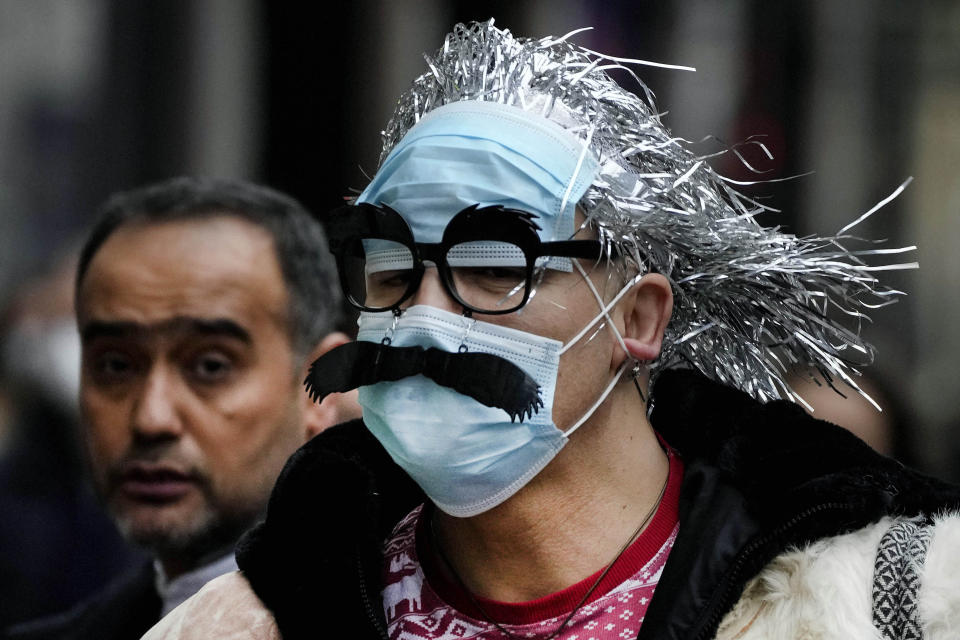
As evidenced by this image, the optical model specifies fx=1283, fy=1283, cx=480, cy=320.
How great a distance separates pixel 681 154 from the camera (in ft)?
10.0

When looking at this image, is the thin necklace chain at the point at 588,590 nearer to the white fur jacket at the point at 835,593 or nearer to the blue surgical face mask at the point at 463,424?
the blue surgical face mask at the point at 463,424

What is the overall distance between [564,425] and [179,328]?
1.82 meters

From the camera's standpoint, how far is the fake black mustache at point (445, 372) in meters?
2.68

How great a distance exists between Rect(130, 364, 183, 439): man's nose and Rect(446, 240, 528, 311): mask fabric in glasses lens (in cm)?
168

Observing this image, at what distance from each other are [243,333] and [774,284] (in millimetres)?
1923

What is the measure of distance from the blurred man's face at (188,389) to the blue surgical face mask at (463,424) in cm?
151

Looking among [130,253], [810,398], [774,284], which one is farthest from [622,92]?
[810,398]

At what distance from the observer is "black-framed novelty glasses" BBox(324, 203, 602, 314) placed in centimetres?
275

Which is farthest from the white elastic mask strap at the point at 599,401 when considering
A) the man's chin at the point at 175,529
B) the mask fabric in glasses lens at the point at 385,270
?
the man's chin at the point at 175,529

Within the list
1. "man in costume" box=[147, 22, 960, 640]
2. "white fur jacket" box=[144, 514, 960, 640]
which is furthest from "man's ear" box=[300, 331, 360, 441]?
"white fur jacket" box=[144, 514, 960, 640]

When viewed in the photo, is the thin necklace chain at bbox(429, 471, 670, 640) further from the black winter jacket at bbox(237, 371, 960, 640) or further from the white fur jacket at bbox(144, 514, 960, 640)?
the white fur jacket at bbox(144, 514, 960, 640)

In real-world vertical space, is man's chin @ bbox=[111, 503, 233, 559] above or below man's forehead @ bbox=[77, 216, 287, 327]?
below

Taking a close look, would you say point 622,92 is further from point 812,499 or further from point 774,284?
point 812,499

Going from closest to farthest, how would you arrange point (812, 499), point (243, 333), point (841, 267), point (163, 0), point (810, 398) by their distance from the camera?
1. point (812, 499)
2. point (841, 267)
3. point (243, 333)
4. point (810, 398)
5. point (163, 0)
